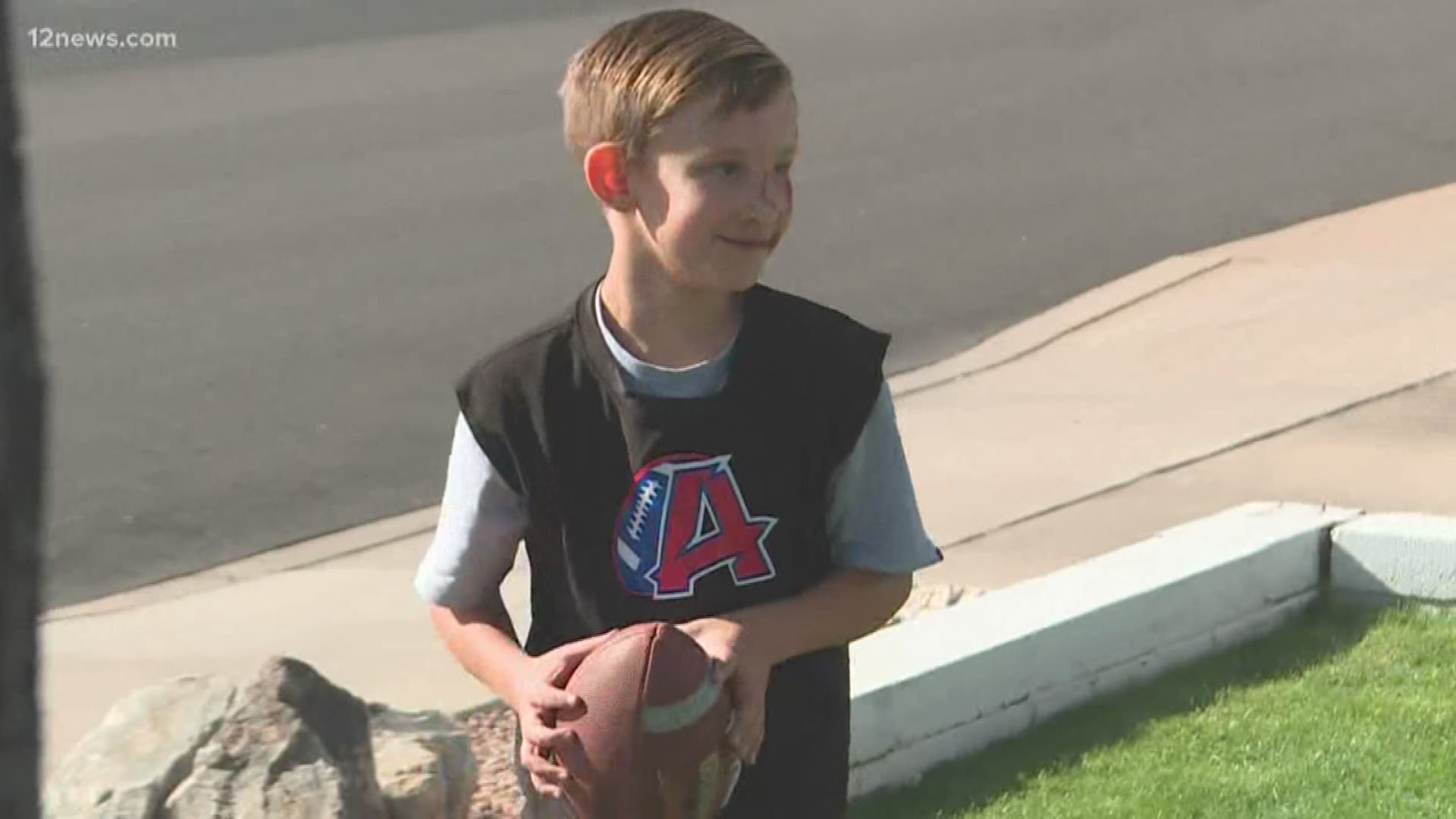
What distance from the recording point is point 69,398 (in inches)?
378

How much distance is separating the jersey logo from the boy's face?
0.22 metres

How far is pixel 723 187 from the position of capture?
3055mm

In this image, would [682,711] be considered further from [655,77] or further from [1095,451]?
[1095,451]

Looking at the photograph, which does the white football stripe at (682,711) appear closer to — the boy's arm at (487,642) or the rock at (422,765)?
the boy's arm at (487,642)

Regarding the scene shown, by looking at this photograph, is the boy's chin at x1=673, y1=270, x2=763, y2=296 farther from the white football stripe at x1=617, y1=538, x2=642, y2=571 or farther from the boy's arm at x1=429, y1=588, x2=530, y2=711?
the boy's arm at x1=429, y1=588, x2=530, y2=711

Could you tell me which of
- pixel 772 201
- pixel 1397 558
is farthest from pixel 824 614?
pixel 1397 558

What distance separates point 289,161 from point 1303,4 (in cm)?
874

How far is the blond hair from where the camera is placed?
3037 millimetres

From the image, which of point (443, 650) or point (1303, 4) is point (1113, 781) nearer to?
point (443, 650)

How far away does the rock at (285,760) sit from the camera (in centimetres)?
448

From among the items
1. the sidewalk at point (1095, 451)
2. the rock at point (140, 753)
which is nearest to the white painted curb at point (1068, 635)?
the sidewalk at point (1095, 451)

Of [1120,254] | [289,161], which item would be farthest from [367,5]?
[1120,254]

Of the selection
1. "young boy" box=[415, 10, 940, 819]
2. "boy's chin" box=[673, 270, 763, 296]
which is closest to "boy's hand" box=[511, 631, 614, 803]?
"young boy" box=[415, 10, 940, 819]

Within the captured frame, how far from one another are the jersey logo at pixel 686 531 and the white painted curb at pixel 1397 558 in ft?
10.9
